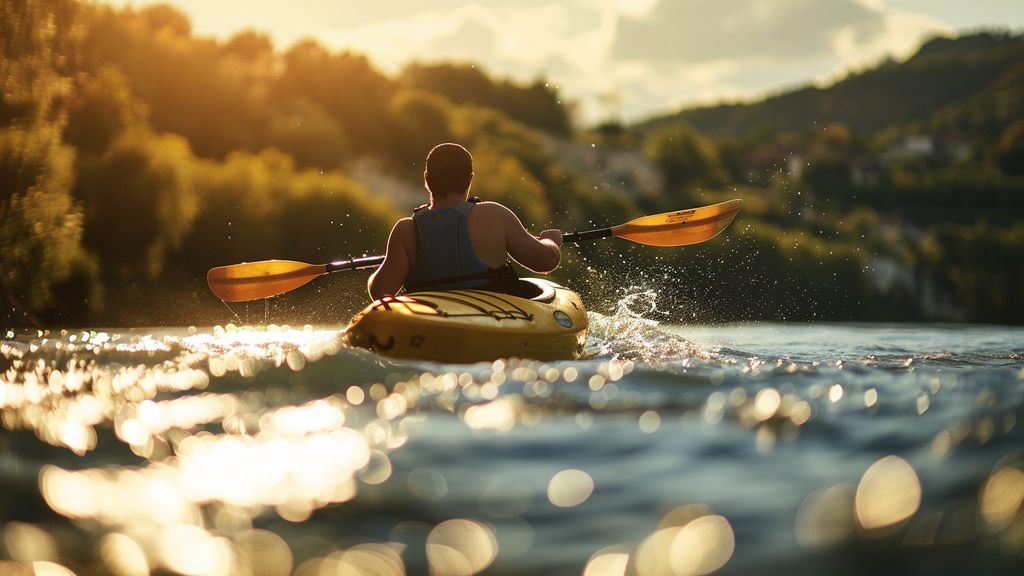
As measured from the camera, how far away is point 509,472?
2.46 metres

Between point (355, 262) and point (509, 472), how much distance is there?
406 centimetres

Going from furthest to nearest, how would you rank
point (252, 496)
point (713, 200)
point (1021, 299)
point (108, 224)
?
point (713, 200) < point (1021, 299) < point (108, 224) < point (252, 496)

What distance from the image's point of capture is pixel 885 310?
30.2 meters

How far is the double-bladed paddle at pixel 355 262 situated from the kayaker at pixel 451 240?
0.92 metres

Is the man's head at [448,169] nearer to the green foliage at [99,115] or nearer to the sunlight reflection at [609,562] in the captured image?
the sunlight reflection at [609,562]

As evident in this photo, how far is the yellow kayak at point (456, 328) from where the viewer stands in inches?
185

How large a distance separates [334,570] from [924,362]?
15.7 feet

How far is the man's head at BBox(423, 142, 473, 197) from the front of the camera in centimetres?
525

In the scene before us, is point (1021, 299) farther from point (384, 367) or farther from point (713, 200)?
point (384, 367)

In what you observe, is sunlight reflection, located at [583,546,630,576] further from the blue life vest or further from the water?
the blue life vest

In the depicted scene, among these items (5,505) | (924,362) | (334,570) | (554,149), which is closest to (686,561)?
(334,570)

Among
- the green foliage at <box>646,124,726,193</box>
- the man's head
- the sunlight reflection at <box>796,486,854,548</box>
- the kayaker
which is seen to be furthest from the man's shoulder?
the green foliage at <box>646,124,726,193</box>

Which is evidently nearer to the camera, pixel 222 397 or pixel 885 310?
pixel 222 397

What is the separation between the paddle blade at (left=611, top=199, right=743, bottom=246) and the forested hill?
65487mm
